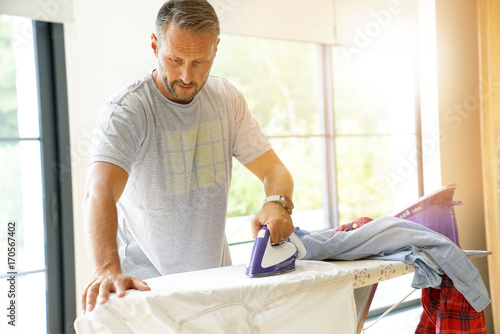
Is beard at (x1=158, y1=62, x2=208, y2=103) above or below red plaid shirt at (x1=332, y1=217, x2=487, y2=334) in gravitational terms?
above

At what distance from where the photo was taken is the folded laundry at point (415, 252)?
1.60 metres

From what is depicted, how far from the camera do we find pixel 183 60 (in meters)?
1.42

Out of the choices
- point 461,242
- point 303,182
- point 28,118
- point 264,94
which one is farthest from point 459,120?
point 264,94

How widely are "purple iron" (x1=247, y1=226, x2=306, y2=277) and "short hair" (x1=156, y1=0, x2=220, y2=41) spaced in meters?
0.60

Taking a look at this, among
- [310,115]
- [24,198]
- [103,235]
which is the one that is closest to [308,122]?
[310,115]

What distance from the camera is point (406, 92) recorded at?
462 cm

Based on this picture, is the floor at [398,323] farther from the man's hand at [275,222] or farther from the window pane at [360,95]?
the window pane at [360,95]

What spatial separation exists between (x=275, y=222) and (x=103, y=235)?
461mm

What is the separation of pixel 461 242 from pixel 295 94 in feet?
33.2

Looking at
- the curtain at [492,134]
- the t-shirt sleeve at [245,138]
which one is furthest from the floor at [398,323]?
the t-shirt sleeve at [245,138]

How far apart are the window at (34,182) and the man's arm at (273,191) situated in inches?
49.5

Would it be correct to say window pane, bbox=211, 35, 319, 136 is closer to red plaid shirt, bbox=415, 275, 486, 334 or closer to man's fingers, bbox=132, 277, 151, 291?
red plaid shirt, bbox=415, 275, 486, 334

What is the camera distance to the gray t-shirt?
4.95 ft

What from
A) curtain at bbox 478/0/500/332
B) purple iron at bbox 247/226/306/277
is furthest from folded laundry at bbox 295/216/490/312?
curtain at bbox 478/0/500/332
